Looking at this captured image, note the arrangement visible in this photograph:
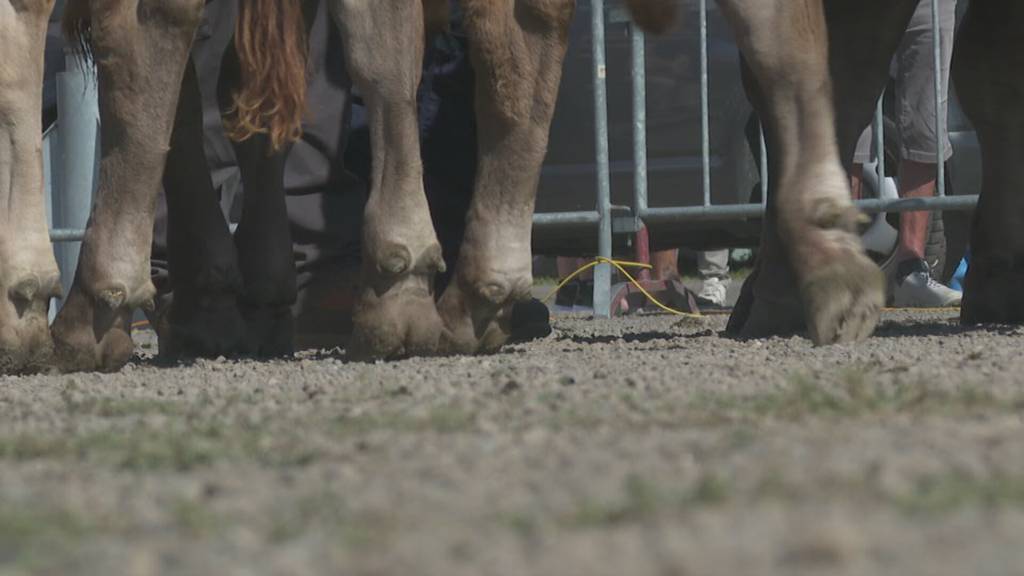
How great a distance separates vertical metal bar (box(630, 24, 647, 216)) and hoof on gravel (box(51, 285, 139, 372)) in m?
4.04

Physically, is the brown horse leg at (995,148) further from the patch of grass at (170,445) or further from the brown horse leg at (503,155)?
the patch of grass at (170,445)

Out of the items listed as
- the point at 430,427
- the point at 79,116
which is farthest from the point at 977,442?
the point at 79,116

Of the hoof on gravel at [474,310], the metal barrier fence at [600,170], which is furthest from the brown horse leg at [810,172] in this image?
the metal barrier fence at [600,170]

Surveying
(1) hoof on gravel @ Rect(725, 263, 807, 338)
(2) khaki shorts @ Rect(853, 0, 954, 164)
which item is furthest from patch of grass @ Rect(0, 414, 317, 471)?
(2) khaki shorts @ Rect(853, 0, 954, 164)

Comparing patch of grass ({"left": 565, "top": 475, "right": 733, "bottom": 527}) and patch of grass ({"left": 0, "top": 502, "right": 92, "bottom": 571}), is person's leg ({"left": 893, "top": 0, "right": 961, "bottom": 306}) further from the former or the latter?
patch of grass ({"left": 0, "top": 502, "right": 92, "bottom": 571})

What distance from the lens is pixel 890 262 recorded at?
8.25m

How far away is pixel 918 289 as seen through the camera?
820 cm

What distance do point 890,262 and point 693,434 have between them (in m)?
6.17

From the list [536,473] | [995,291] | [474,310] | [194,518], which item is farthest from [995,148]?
[194,518]

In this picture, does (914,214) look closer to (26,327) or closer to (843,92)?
(843,92)

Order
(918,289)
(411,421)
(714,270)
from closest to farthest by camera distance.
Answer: (411,421) < (918,289) < (714,270)

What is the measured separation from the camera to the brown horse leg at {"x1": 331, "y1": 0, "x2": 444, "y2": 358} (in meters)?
3.88

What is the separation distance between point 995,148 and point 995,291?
14.9 inches

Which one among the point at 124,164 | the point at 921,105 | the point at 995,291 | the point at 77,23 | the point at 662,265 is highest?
the point at 77,23
